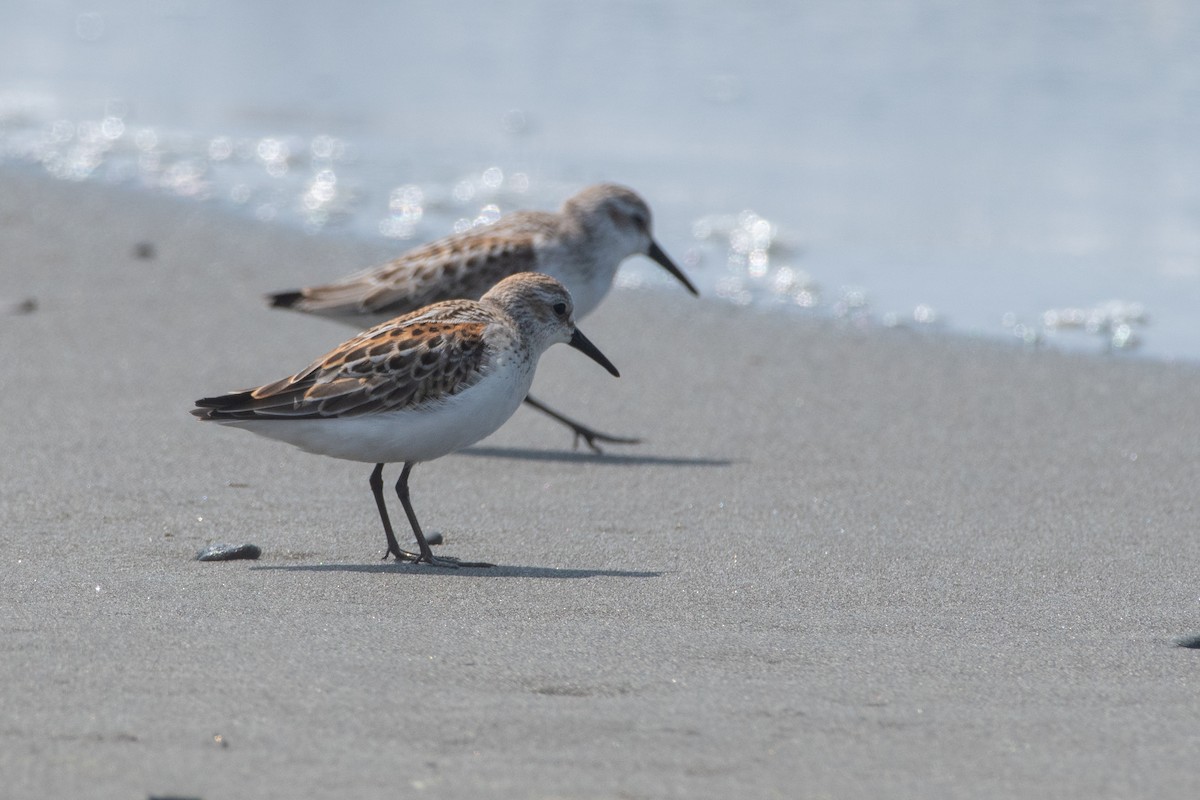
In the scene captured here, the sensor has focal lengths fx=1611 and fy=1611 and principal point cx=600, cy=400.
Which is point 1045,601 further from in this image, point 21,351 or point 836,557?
point 21,351

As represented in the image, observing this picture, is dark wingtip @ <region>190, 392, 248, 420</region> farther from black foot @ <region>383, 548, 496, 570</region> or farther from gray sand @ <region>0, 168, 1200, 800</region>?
black foot @ <region>383, 548, 496, 570</region>

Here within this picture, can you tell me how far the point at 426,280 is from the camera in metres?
6.98

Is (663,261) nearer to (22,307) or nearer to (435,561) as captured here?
(22,307)

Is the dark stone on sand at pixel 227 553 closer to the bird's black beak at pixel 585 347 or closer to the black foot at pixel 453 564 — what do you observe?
the black foot at pixel 453 564

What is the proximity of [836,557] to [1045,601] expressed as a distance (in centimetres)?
69

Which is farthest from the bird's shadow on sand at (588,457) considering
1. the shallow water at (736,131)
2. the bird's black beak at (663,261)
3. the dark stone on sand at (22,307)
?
the dark stone on sand at (22,307)

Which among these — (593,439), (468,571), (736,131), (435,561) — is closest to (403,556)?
(435,561)

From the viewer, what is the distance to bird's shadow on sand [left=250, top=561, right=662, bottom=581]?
4.75 m

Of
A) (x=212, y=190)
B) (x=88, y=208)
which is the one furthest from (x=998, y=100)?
(x=88, y=208)

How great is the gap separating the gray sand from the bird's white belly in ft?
1.16

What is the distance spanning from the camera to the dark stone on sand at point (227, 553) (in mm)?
4762

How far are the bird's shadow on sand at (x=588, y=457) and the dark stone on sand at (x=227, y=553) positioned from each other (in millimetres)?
1864

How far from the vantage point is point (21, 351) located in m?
7.34

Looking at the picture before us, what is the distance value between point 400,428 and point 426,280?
218 centimetres
